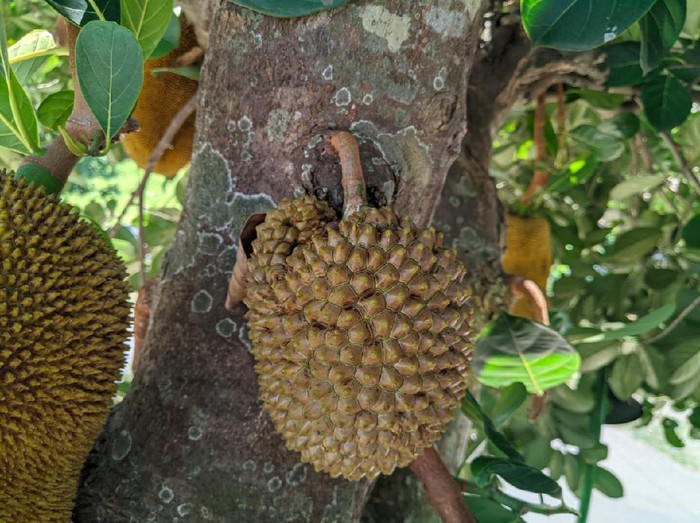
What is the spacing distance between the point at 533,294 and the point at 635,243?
438 millimetres

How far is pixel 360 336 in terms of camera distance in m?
0.43

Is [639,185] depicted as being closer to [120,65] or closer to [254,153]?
[254,153]

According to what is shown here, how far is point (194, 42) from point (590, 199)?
92 centimetres

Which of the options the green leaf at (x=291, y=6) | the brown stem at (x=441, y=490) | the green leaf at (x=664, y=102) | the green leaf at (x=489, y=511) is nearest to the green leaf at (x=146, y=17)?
the green leaf at (x=291, y=6)

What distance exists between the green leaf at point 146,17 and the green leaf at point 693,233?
90 cm

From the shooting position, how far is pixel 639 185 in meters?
1.17

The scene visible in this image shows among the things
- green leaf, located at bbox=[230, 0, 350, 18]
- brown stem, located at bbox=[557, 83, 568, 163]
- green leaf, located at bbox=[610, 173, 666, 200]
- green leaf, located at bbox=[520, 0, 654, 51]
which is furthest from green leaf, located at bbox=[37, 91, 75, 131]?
green leaf, located at bbox=[610, 173, 666, 200]

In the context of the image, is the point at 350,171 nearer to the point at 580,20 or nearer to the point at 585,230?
the point at 580,20

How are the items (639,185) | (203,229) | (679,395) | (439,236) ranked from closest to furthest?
(439,236)
(203,229)
(679,395)
(639,185)

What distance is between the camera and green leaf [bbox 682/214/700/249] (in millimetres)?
1062

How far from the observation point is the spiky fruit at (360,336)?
0.43 metres

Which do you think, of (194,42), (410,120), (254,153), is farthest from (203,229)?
(194,42)

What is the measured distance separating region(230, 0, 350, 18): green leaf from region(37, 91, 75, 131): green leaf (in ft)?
1.03

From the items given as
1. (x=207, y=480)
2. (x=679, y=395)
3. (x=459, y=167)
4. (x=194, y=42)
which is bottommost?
(x=679, y=395)
